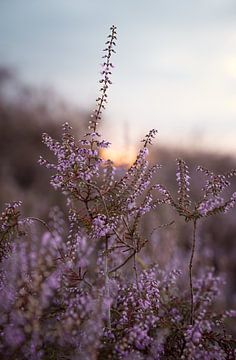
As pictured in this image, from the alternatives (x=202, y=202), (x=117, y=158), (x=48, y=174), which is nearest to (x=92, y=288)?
(x=202, y=202)

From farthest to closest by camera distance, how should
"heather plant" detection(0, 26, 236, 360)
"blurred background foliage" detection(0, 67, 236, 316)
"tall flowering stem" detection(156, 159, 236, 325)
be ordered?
"blurred background foliage" detection(0, 67, 236, 316), "tall flowering stem" detection(156, 159, 236, 325), "heather plant" detection(0, 26, 236, 360)

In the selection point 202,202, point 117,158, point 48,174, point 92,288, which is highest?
point 48,174

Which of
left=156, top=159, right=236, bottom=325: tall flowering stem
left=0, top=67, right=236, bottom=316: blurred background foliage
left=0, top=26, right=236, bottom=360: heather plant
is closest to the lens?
left=0, top=26, right=236, bottom=360: heather plant

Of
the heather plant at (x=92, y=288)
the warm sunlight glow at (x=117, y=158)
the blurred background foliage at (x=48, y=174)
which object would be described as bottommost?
the heather plant at (x=92, y=288)

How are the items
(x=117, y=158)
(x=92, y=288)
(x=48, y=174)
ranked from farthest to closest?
(x=48, y=174)
(x=117, y=158)
(x=92, y=288)

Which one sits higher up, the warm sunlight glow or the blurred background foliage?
the blurred background foliage

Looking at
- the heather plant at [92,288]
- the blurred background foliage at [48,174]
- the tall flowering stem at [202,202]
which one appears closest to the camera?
the heather plant at [92,288]

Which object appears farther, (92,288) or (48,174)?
(48,174)

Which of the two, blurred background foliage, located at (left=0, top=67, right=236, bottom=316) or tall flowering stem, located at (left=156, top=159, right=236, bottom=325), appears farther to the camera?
blurred background foliage, located at (left=0, top=67, right=236, bottom=316)

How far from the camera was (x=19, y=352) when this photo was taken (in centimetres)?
324

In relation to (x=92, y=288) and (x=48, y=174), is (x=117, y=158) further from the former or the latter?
(x=48, y=174)

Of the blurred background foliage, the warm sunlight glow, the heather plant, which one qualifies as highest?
the blurred background foliage

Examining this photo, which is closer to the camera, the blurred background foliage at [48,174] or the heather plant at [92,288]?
the heather plant at [92,288]

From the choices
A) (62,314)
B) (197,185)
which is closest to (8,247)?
(62,314)
